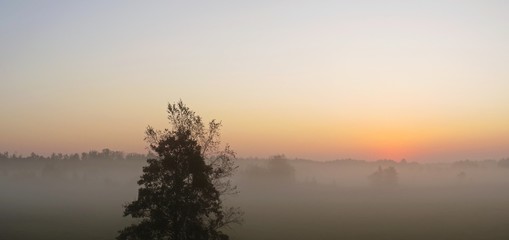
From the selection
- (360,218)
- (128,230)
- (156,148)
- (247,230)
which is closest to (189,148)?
(156,148)

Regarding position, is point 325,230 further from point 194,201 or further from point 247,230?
point 194,201

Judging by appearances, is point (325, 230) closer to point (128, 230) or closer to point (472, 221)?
point (472, 221)

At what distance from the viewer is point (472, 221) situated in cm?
9306

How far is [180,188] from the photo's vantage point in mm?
28750

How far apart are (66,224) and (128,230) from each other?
2837 inches

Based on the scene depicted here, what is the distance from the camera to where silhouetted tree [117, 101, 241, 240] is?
27.9 metres

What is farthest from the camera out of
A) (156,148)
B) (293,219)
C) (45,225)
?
(293,219)

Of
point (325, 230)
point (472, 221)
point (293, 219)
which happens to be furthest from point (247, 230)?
point (472, 221)

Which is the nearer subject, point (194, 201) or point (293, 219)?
point (194, 201)

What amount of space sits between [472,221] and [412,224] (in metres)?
14.3

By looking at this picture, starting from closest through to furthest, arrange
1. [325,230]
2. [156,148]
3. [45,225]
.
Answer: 1. [156,148]
2. [325,230]
3. [45,225]

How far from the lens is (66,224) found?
90375 millimetres

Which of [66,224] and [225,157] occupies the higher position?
[225,157]

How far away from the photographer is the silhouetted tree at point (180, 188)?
27.9 meters
